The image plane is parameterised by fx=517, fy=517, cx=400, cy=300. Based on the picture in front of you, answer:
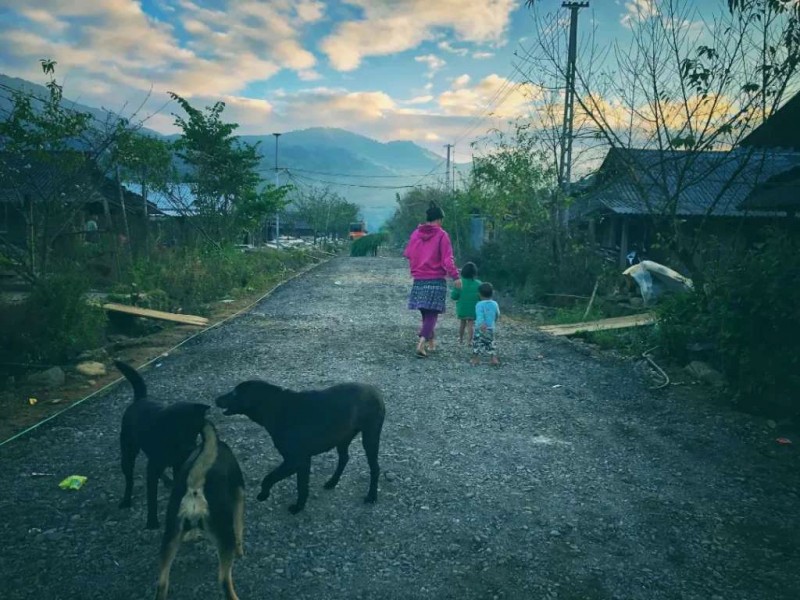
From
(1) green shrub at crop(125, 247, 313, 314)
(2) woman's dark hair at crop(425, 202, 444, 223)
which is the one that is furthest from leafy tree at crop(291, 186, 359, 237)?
(2) woman's dark hair at crop(425, 202, 444, 223)

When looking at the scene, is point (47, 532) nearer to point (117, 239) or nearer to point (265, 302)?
point (265, 302)

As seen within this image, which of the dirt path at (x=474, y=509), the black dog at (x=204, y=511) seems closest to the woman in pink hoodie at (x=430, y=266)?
the dirt path at (x=474, y=509)

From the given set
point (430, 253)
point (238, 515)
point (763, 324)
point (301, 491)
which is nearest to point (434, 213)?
point (430, 253)

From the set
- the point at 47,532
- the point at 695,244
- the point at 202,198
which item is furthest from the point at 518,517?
the point at 202,198

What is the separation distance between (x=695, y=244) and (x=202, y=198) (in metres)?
15.8

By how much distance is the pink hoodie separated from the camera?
24.8 ft

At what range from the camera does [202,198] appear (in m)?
18.3

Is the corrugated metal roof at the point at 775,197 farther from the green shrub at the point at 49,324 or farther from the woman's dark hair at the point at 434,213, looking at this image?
the green shrub at the point at 49,324

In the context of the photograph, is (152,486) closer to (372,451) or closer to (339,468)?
(339,468)

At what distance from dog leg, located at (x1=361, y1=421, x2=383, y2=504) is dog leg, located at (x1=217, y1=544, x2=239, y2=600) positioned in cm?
122

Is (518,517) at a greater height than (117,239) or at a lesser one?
lesser

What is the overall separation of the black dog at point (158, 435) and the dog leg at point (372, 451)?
1107 millimetres

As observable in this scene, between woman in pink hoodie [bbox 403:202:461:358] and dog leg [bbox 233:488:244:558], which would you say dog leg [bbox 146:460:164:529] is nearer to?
dog leg [bbox 233:488:244:558]

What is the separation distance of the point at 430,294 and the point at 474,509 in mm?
4340
